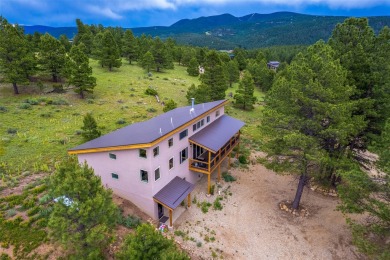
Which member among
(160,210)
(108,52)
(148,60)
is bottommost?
(160,210)

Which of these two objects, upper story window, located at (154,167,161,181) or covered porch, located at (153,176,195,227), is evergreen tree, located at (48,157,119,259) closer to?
upper story window, located at (154,167,161,181)

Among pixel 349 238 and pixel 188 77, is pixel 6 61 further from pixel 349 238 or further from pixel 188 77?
pixel 349 238

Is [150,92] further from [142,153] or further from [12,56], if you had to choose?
[142,153]

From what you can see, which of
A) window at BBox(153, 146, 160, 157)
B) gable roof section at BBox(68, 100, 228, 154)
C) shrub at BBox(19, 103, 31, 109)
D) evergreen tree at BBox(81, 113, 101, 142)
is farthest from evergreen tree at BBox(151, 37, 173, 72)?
window at BBox(153, 146, 160, 157)

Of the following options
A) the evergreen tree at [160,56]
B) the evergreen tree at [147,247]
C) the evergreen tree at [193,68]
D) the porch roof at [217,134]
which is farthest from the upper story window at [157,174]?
the evergreen tree at [193,68]

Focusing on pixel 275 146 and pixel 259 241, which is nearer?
pixel 259 241

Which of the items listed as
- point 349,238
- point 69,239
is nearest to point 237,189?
point 349,238

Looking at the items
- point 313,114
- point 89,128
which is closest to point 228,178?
point 313,114
